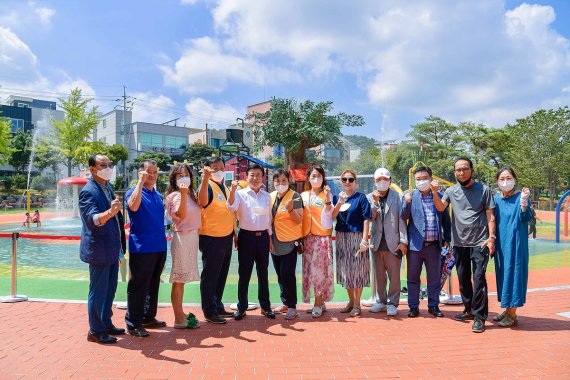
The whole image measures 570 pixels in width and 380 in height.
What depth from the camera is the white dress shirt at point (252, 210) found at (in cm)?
494

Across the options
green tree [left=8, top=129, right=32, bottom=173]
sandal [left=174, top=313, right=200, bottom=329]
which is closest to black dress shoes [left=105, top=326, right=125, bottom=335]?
sandal [left=174, top=313, right=200, bottom=329]

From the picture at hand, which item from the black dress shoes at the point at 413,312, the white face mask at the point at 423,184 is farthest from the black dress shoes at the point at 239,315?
the white face mask at the point at 423,184

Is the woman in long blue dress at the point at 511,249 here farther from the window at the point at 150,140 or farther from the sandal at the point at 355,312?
the window at the point at 150,140

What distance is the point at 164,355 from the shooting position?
12.5ft

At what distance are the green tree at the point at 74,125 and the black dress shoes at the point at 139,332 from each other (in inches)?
1261

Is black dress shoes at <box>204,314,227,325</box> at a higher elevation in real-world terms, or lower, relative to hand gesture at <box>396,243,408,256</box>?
lower

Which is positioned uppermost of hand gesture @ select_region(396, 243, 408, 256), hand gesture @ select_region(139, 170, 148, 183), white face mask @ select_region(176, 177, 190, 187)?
hand gesture @ select_region(139, 170, 148, 183)

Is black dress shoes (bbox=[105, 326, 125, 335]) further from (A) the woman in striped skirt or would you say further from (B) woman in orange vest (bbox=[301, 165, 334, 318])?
(A) the woman in striped skirt

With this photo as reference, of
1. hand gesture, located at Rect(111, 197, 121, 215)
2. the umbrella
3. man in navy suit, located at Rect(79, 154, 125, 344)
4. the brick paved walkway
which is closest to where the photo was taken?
the brick paved walkway

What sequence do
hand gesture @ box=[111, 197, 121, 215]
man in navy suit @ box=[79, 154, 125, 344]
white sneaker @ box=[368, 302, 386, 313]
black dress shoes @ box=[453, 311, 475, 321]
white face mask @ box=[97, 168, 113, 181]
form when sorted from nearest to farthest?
1. hand gesture @ box=[111, 197, 121, 215]
2. man in navy suit @ box=[79, 154, 125, 344]
3. white face mask @ box=[97, 168, 113, 181]
4. black dress shoes @ box=[453, 311, 475, 321]
5. white sneaker @ box=[368, 302, 386, 313]

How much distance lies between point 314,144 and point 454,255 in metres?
17.4

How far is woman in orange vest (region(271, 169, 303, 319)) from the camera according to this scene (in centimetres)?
502

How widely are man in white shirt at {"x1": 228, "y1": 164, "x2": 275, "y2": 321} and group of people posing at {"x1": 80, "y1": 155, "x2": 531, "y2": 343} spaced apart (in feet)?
0.04

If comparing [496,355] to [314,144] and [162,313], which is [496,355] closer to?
[162,313]
